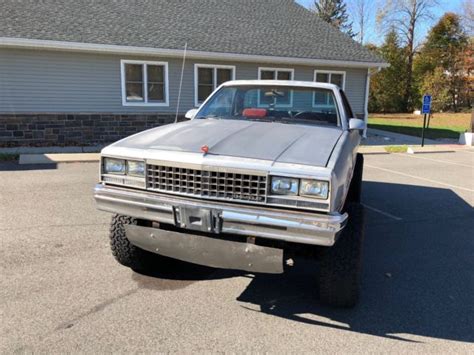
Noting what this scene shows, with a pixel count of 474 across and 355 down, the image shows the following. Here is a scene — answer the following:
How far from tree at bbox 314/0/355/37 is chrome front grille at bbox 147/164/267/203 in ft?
155

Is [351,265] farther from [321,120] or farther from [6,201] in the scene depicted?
[6,201]

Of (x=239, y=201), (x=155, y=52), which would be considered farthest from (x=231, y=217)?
(x=155, y=52)

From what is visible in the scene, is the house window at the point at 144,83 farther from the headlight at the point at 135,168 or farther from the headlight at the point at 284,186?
the headlight at the point at 284,186

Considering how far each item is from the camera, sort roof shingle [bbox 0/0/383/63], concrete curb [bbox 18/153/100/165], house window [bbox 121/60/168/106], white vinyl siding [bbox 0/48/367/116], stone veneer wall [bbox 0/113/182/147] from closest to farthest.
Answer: concrete curb [bbox 18/153/100/165], white vinyl siding [bbox 0/48/367/116], stone veneer wall [bbox 0/113/182/147], roof shingle [bbox 0/0/383/63], house window [bbox 121/60/168/106]

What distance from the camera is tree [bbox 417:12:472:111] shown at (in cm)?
3978

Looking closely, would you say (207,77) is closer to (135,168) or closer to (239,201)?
(135,168)

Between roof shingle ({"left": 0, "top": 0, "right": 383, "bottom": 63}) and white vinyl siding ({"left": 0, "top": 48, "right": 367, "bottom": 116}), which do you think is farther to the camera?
roof shingle ({"left": 0, "top": 0, "right": 383, "bottom": 63})

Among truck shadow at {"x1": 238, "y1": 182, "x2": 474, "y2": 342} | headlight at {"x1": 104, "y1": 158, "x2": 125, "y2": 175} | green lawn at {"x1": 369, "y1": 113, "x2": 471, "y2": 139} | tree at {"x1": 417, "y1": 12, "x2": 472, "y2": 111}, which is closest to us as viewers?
truck shadow at {"x1": 238, "y1": 182, "x2": 474, "y2": 342}

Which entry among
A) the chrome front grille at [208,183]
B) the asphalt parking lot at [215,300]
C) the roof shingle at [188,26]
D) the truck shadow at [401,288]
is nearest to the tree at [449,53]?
the roof shingle at [188,26]

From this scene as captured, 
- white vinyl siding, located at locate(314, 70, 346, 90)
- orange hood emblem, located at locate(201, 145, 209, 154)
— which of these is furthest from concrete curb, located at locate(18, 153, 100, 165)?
white vinyl siding, located at locate(314, 70, 346, 90)

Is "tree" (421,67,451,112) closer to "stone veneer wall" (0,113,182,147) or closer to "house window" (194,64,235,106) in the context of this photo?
"house window" (194,64,235,106)

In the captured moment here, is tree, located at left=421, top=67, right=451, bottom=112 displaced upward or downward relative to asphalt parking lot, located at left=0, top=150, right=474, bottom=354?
upward

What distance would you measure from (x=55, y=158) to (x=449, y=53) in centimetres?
4077

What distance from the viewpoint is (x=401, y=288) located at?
393cm
